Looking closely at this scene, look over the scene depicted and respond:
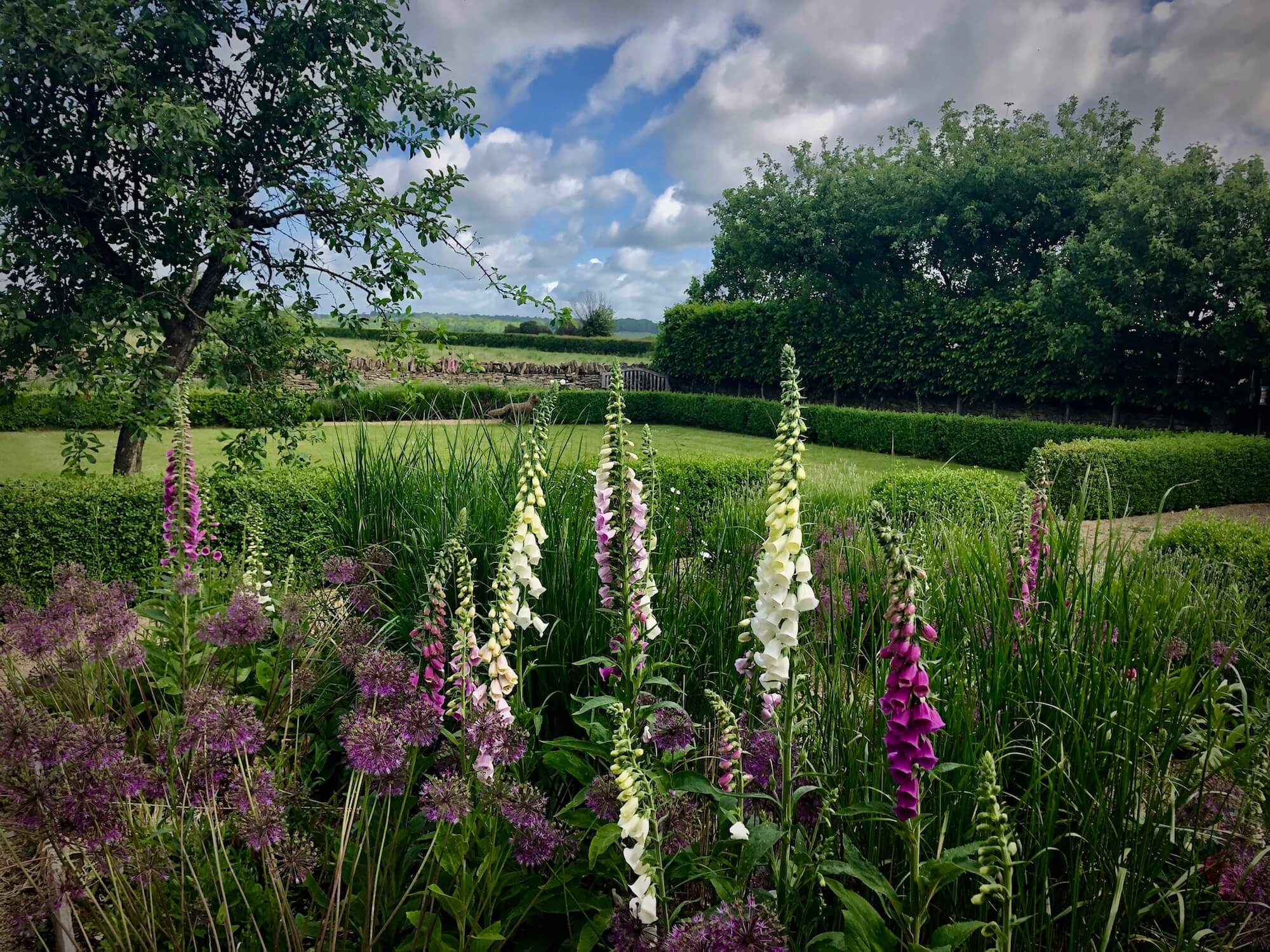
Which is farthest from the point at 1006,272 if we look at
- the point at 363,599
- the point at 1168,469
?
the point at 363,599

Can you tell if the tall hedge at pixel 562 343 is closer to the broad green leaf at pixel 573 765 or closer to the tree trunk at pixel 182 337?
the tree trunk at pixel 182 337

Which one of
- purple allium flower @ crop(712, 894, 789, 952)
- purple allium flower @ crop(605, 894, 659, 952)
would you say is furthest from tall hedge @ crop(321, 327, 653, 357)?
purple allium flower @ crop(712, 894, 789, 952)

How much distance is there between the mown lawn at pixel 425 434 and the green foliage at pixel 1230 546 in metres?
2.45

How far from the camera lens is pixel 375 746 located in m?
1.82

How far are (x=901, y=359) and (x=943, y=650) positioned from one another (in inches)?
903

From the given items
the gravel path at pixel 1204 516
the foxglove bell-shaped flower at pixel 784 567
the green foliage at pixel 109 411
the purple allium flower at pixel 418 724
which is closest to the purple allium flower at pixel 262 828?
the purple allium flower at pixel 418 724

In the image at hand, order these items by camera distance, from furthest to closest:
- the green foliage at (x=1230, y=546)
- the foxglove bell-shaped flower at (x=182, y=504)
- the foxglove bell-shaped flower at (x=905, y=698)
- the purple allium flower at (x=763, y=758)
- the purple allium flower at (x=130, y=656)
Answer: the green foliage at (x=1230, y=546), the foxglove bell-shaped flower at (x=182, y=504), the purple allium flower at (x=130, y=656), the purple allium flower at (x=763, y=758), the foxglove bell-shaped flower at (x=905, y=698)

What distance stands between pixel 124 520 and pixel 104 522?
15 cm

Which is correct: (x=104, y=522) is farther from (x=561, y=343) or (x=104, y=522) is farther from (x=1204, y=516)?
(x=561, y=343)

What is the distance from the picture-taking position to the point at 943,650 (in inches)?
117

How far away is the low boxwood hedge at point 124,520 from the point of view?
264 inches

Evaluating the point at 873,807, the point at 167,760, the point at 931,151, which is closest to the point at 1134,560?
the point at 873,807

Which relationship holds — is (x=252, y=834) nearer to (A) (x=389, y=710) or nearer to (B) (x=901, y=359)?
(A) (x=389, y=710)

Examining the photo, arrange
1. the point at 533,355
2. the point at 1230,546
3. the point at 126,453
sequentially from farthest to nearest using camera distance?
1. the point at 533,355
2. the point at 126,453
3. the point at 1230,546
